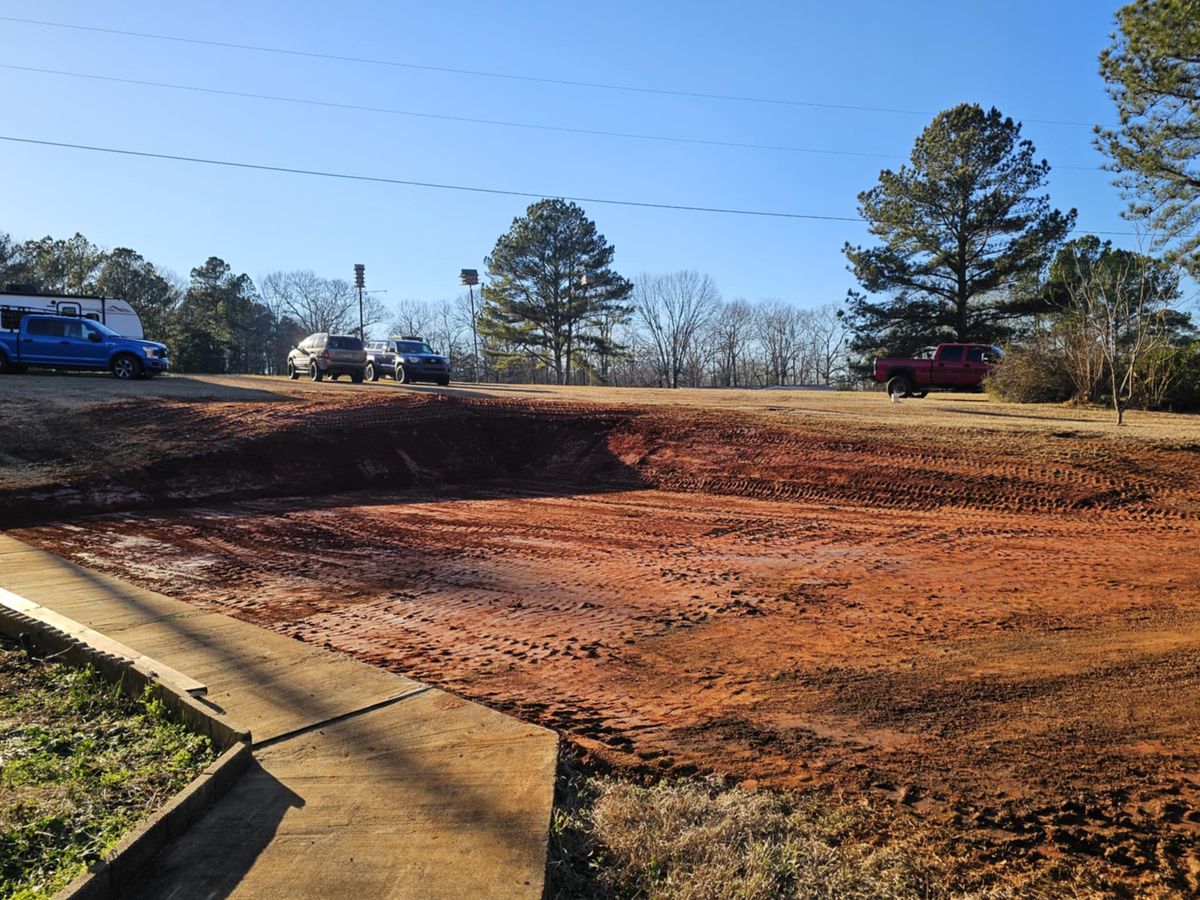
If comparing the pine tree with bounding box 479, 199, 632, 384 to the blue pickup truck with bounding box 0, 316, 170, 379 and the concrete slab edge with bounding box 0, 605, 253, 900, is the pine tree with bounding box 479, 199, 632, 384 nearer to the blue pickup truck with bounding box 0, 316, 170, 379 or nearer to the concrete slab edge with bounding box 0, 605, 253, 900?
the blue pickup truck with bounding box 0, 316, 170, 379

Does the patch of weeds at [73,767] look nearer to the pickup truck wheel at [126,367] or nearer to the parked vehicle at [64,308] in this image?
the pickup truck wheel at [126,367]

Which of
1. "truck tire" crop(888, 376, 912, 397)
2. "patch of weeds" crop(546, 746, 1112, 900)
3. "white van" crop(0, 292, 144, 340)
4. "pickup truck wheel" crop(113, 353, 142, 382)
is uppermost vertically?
"white van" crop(0, 292, 144, 340)

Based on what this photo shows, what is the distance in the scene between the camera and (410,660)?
5617 millimetres

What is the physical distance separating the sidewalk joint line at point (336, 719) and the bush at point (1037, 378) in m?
24.6

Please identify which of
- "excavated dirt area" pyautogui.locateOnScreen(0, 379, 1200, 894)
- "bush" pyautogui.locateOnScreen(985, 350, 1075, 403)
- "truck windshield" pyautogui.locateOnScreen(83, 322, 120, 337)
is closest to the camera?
"excavated dirt area" pyautogui.locateOnScreen(0, 379, 1200, 894)

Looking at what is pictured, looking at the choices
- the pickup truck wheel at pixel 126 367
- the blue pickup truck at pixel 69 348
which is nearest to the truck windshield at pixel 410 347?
the blue pickup truck at pixel 69 348

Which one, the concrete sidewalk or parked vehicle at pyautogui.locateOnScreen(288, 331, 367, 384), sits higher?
parked vehicle at pyautogui.locateOnScreen(288, 331, 367, 384)

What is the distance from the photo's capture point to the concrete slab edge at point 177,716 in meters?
2.87

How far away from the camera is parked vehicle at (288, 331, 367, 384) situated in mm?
31594

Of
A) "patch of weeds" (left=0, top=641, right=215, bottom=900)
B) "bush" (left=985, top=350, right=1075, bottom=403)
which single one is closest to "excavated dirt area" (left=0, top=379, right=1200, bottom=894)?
"patch of weeds" (left=0, top=641, right=215, bottom=900)

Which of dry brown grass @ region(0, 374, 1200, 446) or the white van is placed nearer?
dry brown grass @ region(0, 374, 1200, 446)

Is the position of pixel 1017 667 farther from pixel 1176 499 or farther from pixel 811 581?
pixel 1176 499

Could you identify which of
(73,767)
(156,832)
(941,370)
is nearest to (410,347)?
(941,370)

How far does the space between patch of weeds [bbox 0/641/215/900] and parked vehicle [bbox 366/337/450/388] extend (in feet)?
90.6
